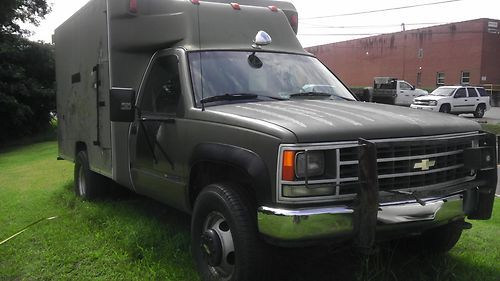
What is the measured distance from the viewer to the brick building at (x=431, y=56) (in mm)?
41500

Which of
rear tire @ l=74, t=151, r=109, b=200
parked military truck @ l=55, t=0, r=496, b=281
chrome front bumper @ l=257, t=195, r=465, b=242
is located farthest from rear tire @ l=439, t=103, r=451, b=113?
chrome front bumper @ l=257, t=195, r=465, b=242

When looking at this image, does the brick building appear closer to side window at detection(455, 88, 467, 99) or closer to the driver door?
side window at detection(455, 88, 467, 99)

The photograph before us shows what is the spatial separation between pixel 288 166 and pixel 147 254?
207 centimetres

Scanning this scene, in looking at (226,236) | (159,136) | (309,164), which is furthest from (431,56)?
(309,164)

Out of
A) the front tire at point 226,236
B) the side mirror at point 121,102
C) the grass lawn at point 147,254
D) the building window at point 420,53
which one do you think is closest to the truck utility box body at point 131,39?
the grass lawn at point 147,254

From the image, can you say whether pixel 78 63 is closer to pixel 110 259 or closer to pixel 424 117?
pixel 110 259

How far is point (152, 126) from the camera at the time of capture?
5.09 m

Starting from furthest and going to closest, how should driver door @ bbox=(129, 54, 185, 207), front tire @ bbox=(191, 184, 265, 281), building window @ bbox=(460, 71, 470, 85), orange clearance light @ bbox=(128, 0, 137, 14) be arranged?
1. building window @ bbox=(460, 71, 470, 85)
2. orange clearance light @ bbox=(128, 0, 137, 14)
3. driver door @ bbox=(129, 54, 185, 207)
4. front tire @ bbox=(191, 184, 265, 281)

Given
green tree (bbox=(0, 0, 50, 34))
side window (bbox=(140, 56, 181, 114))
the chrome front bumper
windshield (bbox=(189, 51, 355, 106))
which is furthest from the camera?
green tree (bbox=(0, 0, 50, 34))

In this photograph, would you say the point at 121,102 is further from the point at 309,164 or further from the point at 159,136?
the point at 309,164

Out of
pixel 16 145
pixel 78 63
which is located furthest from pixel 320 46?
pixel 78 63

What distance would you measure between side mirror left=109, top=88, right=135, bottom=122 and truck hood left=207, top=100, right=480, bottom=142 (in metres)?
0.90

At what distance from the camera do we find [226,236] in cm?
389

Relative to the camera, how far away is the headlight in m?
3.35
